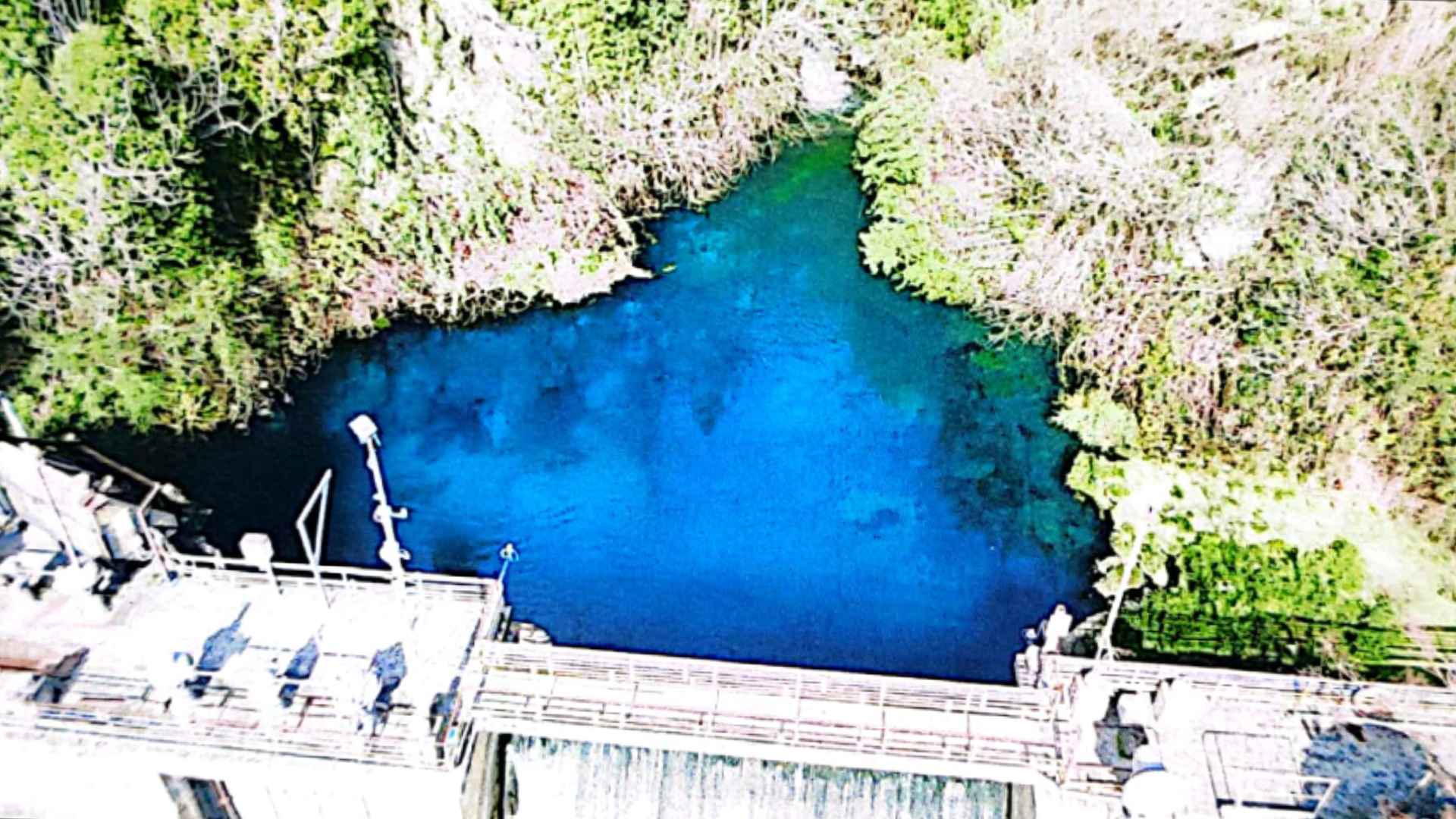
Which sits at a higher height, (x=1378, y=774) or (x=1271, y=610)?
(x=1271, y=610)

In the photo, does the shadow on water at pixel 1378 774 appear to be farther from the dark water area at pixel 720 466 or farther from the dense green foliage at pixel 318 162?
the dense green foliage at pixel 318 162

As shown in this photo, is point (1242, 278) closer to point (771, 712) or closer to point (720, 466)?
point (720, 466)

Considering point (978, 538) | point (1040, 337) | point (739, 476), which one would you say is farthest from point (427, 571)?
point (1040, 337)

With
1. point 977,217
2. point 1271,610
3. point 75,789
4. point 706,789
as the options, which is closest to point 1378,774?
point 1271,610

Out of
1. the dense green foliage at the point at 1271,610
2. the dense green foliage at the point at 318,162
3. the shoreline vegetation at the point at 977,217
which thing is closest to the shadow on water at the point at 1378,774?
the dense green foliage at the point at 1271,610

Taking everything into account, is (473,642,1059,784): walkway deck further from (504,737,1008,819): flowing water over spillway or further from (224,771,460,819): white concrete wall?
(504,737,1008,819): flowing water over spillway

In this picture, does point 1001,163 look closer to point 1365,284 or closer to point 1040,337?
point 1040,337
